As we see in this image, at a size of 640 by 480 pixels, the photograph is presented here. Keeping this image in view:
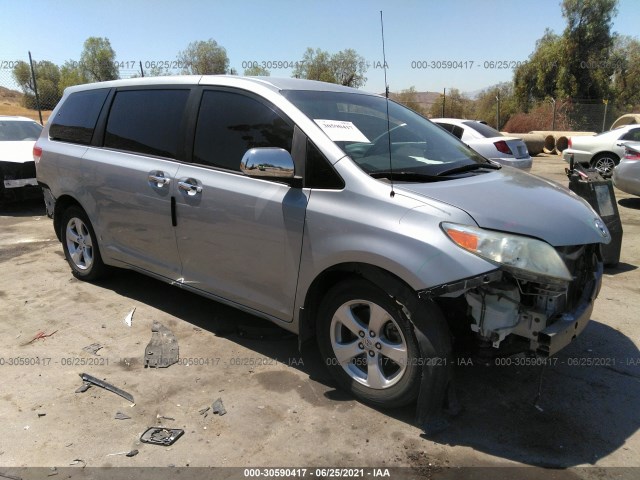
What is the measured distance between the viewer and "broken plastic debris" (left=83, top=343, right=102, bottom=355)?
12.5ft

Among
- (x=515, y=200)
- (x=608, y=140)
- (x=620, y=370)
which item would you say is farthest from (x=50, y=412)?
(x=608, y=140)

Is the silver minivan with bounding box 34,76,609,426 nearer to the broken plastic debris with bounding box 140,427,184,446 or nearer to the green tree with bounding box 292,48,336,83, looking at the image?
the broken plastic debris with bounding box 140,427,184,446

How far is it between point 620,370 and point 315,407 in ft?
7.21

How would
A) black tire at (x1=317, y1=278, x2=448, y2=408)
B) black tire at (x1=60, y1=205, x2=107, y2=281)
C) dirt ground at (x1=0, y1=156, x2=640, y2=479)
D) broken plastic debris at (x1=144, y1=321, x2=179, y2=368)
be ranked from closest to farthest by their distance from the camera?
dirt ground at (x1=0, y1=156, x2=640, y2=479), black tire at (x1=317, y1=278, x2=448, y2=408), broken plastic debris at (x1=144, y1=321, x2=179, y2=368), black tire at (x1=60, y1=205, x2=107, y2=281)

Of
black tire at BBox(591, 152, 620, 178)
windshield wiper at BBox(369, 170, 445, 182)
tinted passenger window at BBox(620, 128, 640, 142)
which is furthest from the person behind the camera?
black tire at BBox(591, 152, 620, 178)

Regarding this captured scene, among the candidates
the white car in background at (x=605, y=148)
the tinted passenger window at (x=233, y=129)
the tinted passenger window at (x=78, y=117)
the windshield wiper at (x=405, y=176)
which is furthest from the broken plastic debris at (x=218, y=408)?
the white car in background at (x=605, y=148)

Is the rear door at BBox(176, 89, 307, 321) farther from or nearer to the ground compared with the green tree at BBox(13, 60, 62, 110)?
nearer to the ground

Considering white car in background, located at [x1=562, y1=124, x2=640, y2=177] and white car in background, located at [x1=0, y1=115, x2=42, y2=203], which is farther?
white car in background, located at [x1=562, y1=124, x2=640, y2=177]

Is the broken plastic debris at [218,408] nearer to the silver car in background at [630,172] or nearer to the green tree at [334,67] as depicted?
the silver car in background at [630,172]

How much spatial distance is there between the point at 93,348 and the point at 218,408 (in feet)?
4.56

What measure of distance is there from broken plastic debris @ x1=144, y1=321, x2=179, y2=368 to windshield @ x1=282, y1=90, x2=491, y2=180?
2.04m

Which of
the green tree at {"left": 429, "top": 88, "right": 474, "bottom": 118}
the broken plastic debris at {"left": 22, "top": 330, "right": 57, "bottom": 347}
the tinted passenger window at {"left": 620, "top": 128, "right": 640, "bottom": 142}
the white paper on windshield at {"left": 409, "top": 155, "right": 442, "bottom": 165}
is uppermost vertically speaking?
the green tree at {"left": 429, "top": 88, "right": 474, "bottom": 118}

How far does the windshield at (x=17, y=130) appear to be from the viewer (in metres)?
9.70

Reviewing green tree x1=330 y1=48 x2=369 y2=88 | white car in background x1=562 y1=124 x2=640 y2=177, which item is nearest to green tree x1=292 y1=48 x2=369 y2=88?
green tree x1=330 y1=48 x2=369 y2=88
